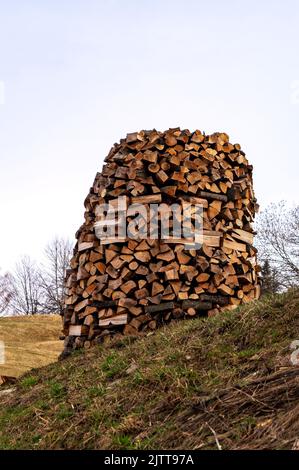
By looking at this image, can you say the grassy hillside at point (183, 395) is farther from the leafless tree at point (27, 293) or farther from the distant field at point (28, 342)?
the leafless tree at point (27, 293)

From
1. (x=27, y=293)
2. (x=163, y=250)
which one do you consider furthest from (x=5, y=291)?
(x=163, y=250)

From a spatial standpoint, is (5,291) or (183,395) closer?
(183,395)

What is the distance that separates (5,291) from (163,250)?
27.2 m

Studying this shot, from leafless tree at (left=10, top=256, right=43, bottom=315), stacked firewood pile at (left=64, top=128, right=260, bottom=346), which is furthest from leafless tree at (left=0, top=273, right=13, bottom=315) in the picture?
stacked firewood pile at (left=64, top=128, right=260, bottom=346)

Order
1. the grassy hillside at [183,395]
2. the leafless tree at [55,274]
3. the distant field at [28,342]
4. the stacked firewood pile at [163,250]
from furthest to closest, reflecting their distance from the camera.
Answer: the leafless tree at [55,274], the distant field at [28,342], the stacked firewood pile at [163,250], the grassy hillside at [183,395]

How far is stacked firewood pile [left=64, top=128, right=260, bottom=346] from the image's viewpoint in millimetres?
7305

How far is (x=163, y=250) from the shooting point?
7.37 meters

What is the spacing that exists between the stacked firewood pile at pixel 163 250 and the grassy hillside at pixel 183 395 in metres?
1.04

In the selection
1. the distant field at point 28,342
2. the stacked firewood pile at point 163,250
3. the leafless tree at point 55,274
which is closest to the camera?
the stacked firewood pile at point 163,250

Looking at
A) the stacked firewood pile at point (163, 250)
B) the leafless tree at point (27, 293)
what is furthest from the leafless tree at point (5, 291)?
the stacked firewood pile at point (163, 250)

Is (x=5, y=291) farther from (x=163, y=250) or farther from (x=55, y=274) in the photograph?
(x=163, y=250)

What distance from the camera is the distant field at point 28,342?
407 inches
